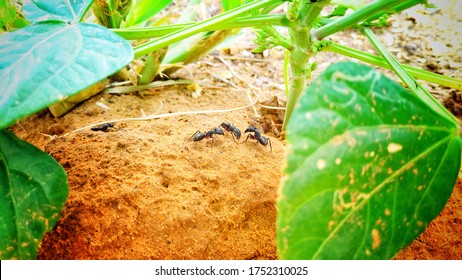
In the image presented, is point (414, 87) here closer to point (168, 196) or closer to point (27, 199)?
point (168, 196)

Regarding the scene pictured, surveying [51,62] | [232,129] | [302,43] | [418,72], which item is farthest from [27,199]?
[418,72]

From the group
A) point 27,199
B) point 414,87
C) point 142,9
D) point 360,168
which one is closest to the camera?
point 360,168

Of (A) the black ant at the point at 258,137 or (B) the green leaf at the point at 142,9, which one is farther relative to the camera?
(B) the green leaf at the point at 142,9

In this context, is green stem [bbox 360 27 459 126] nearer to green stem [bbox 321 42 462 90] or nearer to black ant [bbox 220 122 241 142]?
green stem [bbox 321 42 462 90]

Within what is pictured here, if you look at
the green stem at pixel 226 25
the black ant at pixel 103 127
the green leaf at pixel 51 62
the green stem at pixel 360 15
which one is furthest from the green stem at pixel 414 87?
the black ant at pixel 103 127

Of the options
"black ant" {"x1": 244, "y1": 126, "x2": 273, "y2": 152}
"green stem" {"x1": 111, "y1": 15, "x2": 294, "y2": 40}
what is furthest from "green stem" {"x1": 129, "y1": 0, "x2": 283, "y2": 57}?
"black ant" {"x1": 244, "y1": 126, "x2": 273, "y2": 152}

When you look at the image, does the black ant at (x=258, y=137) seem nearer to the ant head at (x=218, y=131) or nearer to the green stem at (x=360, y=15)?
the ant head at (x=218, y=131)

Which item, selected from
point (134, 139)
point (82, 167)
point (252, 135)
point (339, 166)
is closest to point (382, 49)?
point (252, 135)
